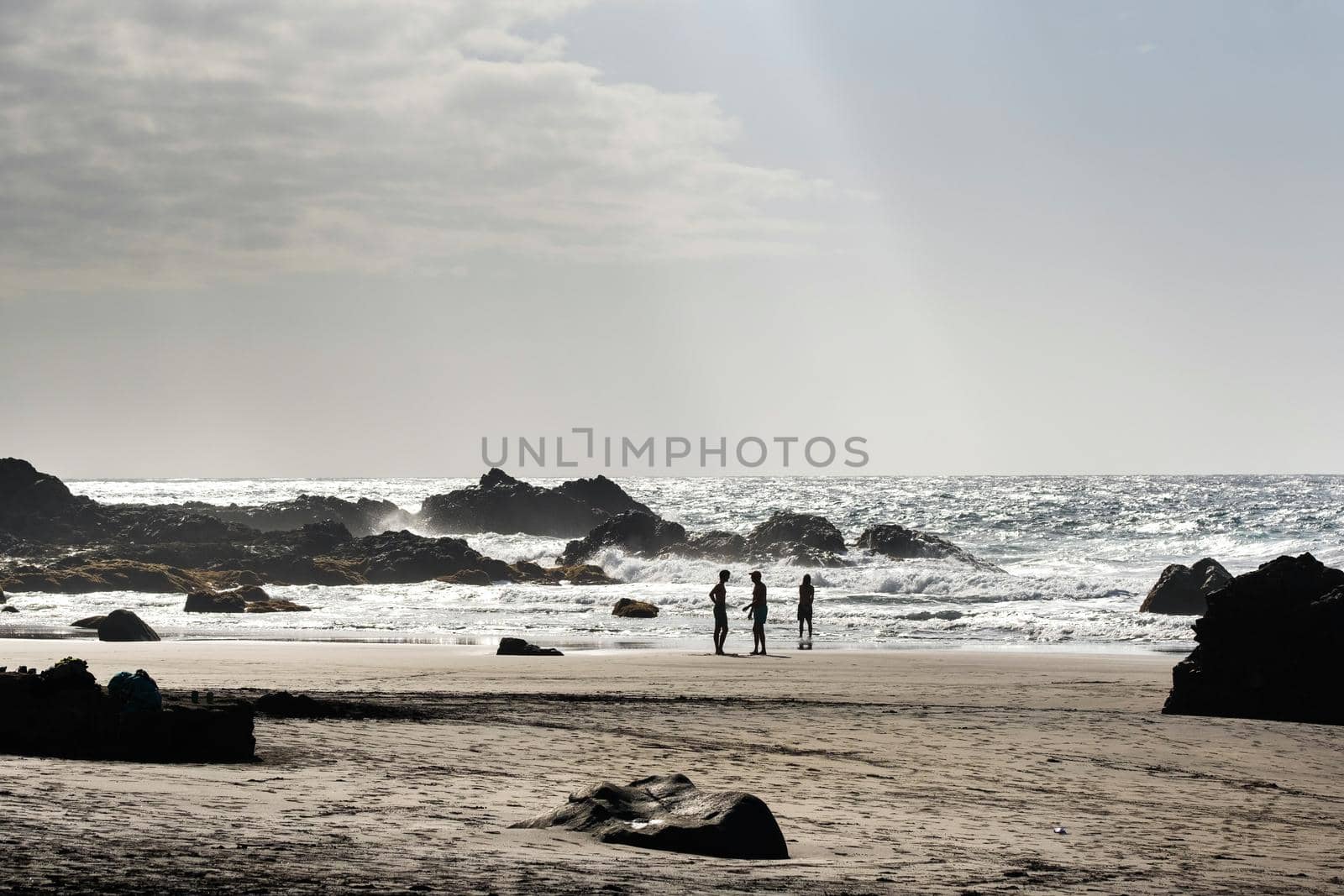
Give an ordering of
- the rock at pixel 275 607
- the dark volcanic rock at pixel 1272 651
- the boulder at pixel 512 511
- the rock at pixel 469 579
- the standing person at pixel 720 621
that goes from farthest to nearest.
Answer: the boulder at pixel 512 511, the rock at pixel 469 579, the rock at pixel 275 607, the standing person at pixel 720 621, the dark volcanic rock at pixel 1272 651

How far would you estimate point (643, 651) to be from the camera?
22.5m

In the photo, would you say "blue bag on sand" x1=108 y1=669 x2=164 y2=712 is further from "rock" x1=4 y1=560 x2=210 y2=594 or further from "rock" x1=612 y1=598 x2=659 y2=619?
"rock" x1=4 y1=560 x2=210 y2=594

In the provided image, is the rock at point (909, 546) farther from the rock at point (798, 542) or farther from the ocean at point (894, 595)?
the rock at point (798, 542)

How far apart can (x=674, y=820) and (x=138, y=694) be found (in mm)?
4394

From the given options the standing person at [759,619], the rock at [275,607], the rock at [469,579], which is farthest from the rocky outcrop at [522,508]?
the standing person at [759,619]

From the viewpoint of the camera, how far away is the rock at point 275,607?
111ft

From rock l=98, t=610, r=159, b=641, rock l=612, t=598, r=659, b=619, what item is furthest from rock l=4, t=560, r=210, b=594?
rock l=98, t=610, r=159, b=641

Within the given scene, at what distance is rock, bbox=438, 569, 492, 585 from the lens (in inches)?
1786

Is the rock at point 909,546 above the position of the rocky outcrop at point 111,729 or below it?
above

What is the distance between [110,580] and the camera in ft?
135

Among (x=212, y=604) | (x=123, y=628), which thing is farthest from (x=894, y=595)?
(x=123, y=628)

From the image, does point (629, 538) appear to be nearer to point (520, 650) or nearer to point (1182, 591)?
point (1182, 591)

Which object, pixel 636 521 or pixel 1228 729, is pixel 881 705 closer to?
pixel 1228 729

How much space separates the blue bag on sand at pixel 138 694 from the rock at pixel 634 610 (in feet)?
76.4
